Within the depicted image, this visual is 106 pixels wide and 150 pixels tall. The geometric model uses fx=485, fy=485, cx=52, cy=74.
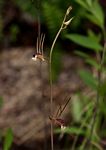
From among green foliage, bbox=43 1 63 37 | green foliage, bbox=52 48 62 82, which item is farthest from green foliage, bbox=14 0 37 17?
green foliage, bbox=52 48 62 82

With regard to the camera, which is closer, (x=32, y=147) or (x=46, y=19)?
(x=32, y=147)

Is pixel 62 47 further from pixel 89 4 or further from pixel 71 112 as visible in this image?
pixel 89 4

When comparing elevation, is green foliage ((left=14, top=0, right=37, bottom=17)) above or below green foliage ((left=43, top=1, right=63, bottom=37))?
above

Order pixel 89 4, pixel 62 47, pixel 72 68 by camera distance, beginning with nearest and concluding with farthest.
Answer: pixel 89 4 < pixel 72 68 < pixel 62 47

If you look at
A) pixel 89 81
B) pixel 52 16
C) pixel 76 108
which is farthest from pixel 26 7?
pixel 89 81

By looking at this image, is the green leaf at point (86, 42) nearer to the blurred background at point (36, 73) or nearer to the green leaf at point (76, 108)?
the blurred background at point (36, 73)

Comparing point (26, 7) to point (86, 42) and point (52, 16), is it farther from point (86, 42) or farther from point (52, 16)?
point (86, 42)

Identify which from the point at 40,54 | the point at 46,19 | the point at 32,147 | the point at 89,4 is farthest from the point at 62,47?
the point at 40,54

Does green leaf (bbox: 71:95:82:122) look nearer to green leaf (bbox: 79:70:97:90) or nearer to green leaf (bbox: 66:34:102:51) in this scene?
green leaf (bbox: 79:70:97:90)
